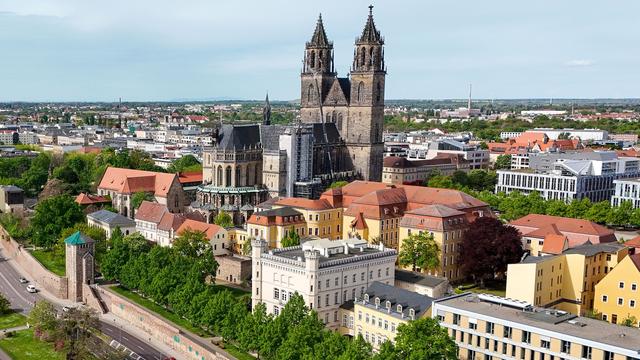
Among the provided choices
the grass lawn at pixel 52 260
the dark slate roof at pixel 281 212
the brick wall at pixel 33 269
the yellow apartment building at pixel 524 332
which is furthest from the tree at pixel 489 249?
the grass lawn at pixel 52 260

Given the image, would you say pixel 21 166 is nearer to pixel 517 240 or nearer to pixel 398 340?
pixel 517 240

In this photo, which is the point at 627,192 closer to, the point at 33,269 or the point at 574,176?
the point at 574,176

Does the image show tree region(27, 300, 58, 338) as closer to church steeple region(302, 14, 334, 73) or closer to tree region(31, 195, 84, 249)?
tree region(31, 195, 84, 249)

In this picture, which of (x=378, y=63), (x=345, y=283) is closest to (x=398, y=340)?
(x=345, y=283)

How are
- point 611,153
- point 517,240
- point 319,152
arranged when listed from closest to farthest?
point 517,240
point 319,152
point 611,153

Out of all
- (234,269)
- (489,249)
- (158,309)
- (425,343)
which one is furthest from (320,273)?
(489,249)

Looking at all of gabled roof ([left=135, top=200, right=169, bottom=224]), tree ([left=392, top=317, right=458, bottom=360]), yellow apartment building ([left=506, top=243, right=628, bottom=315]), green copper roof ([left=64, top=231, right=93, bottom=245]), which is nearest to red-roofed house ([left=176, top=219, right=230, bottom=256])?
gabled roof ([left=135, top=200, right=169, bottom=224])
